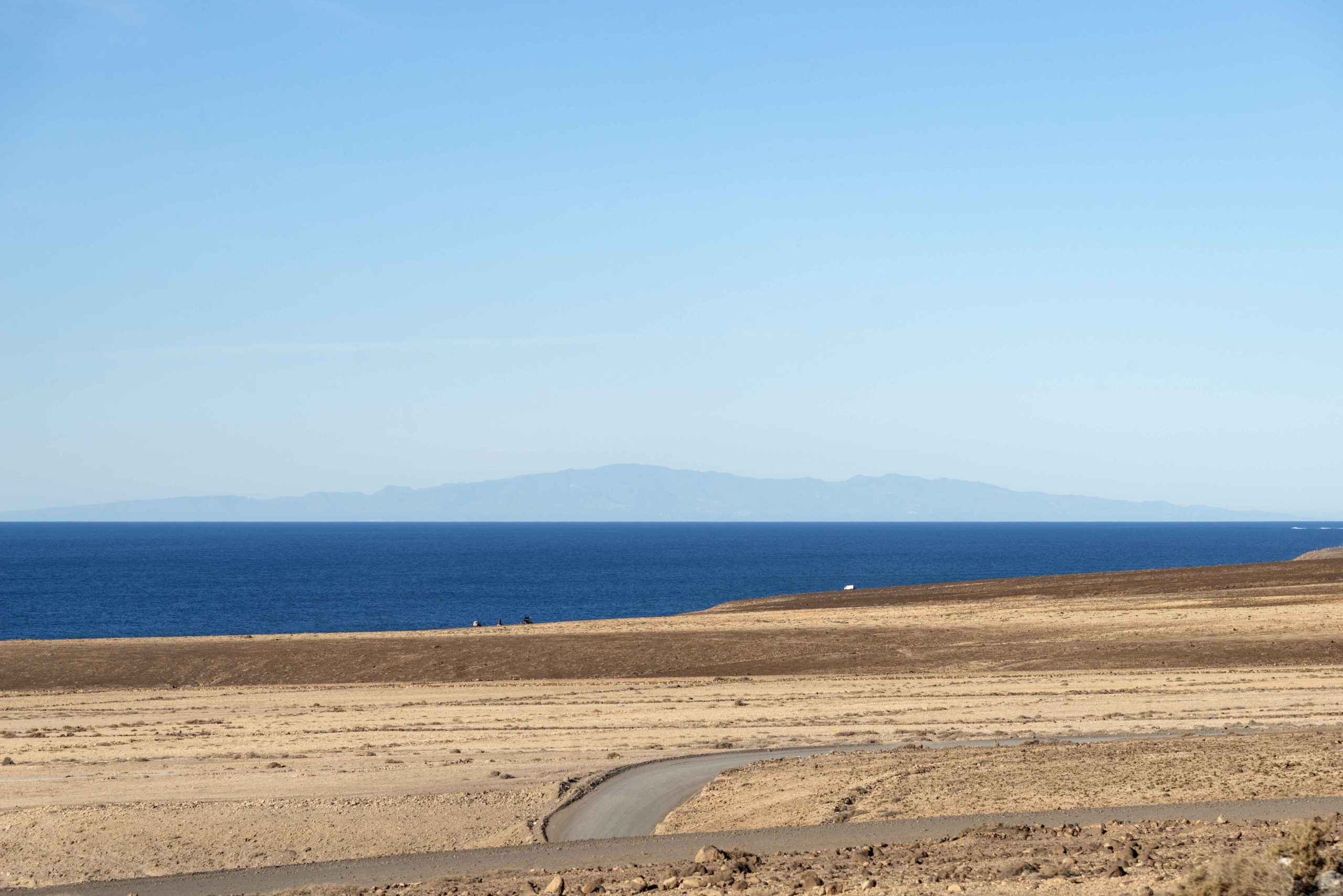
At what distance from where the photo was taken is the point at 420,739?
23.4 m

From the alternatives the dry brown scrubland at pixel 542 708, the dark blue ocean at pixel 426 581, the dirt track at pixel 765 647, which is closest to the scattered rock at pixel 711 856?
the dry brown scrubland at pixel 542 708

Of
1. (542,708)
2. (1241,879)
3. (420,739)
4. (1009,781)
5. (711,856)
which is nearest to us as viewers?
(1241,879)

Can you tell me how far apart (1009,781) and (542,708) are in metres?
13.6

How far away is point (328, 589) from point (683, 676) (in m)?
73.7

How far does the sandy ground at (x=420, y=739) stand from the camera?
53.0 feet

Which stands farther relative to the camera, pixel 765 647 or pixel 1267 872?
pixel 765 647

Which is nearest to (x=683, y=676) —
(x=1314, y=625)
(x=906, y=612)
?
(x=906, y=612)

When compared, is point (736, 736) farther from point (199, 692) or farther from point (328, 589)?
point (328, 589)

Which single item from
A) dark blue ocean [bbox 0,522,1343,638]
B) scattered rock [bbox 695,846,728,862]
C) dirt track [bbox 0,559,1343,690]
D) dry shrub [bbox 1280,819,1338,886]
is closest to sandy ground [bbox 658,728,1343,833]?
scattered rock [bbox 695,846,728,862]

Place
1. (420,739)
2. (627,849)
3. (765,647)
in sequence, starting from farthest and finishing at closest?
(765,647), (420,739), (627,849)

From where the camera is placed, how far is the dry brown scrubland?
1650 cm

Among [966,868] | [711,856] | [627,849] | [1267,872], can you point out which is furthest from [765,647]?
[1267,872]

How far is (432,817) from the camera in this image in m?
16.9

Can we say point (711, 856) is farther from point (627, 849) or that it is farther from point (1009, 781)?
point (1009, 781)
